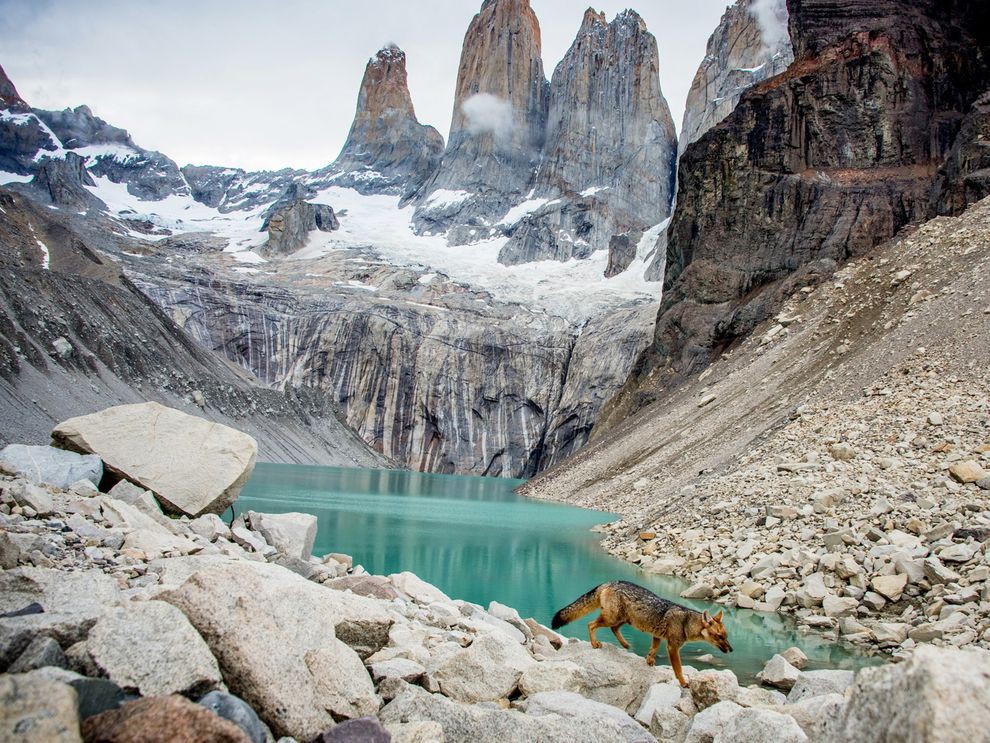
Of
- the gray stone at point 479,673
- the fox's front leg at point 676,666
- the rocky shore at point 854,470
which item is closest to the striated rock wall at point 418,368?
the rocky shore at point 854,470

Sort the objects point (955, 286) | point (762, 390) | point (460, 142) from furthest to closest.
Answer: point (460, 142)
point (762, 390)
point (955, 286)

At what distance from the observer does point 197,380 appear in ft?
227

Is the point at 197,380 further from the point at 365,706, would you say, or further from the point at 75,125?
the point at 75,125

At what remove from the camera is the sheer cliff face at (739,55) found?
113688 mm

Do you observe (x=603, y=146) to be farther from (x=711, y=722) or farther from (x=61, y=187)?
(x=711, y=722)

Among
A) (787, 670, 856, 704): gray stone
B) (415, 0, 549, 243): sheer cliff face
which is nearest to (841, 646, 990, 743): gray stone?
(787, 670, 856, 704): gray stone

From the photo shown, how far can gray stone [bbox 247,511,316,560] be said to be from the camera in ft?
41.9

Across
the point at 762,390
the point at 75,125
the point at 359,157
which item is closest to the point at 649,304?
the point at 762,390

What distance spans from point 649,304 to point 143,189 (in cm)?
14215

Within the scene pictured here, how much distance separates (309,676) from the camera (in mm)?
5254

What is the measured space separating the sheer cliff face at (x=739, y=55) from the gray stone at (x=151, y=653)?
11697 cm

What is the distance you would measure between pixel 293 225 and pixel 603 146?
2398 inches

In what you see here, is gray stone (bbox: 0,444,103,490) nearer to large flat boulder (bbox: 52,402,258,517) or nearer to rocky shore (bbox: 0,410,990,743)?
large flat boulder (bbox: 52,402,258,517)

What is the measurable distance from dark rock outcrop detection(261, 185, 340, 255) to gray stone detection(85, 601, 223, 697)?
433 ft
